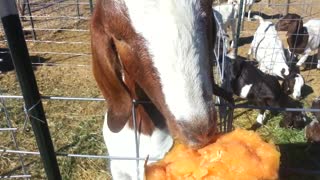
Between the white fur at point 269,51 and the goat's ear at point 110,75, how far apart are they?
4.45 m

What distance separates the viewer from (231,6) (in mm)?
7691

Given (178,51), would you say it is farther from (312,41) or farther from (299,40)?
(312,41)

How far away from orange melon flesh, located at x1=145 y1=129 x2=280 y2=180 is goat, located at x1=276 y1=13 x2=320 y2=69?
5.35 m

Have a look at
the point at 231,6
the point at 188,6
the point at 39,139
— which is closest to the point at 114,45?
the point at 188,6

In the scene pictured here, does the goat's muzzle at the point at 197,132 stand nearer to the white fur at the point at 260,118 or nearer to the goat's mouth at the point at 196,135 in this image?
the goat's mouth at the point at 196,135

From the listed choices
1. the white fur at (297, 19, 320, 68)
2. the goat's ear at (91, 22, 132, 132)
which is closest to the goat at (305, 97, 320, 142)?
the white fur at (297, 19, 320, 68)

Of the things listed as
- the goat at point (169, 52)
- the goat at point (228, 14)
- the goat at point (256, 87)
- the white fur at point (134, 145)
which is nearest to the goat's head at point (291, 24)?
the goat at point (228, 14)

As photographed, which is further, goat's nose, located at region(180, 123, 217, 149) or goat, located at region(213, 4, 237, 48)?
goat, located at region(213, 4, 237, 48)

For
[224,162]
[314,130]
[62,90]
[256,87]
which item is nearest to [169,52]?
[224,162]

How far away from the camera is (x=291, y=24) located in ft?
A: 21.7

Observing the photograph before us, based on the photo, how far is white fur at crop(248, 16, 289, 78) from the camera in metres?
6.00

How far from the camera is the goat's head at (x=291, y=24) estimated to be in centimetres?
650

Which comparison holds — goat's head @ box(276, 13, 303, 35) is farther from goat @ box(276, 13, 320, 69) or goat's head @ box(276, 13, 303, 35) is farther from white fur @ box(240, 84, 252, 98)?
white fur @ box(240, 84, 252, 98)

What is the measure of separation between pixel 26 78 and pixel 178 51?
2.12 ft
